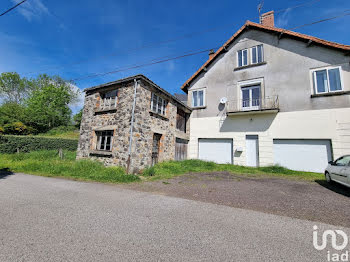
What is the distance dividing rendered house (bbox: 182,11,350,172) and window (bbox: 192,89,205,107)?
0.30 feet

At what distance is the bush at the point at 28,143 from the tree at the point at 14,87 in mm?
20479

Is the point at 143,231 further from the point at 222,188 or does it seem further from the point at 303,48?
the point at 303,48

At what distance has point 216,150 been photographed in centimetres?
1242

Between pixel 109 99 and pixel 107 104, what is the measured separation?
352mm

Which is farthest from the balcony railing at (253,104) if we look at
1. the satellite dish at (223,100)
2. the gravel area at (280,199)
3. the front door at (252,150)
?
the gravel area at (280,199)

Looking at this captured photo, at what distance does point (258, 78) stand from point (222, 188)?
951cm

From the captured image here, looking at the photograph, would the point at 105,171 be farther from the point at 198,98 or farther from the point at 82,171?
the point at 198,98

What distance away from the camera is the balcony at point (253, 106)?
10434 millimetres

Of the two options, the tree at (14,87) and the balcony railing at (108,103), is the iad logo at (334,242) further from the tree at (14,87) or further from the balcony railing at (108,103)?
the tree at (14,87)

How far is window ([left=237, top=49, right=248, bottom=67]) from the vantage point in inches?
482

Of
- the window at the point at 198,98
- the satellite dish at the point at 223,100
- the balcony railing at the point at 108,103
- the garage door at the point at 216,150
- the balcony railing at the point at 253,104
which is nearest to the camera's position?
the balcony railing at the point at 108,103

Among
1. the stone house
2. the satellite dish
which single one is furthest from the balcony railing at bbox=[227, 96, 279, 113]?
the stone house

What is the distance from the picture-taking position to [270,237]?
2.62 metres

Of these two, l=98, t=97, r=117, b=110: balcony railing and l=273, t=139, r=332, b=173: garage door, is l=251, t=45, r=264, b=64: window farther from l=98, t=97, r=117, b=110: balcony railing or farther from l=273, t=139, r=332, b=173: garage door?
l=98, t=97, r=117, b=110: balcony railing
